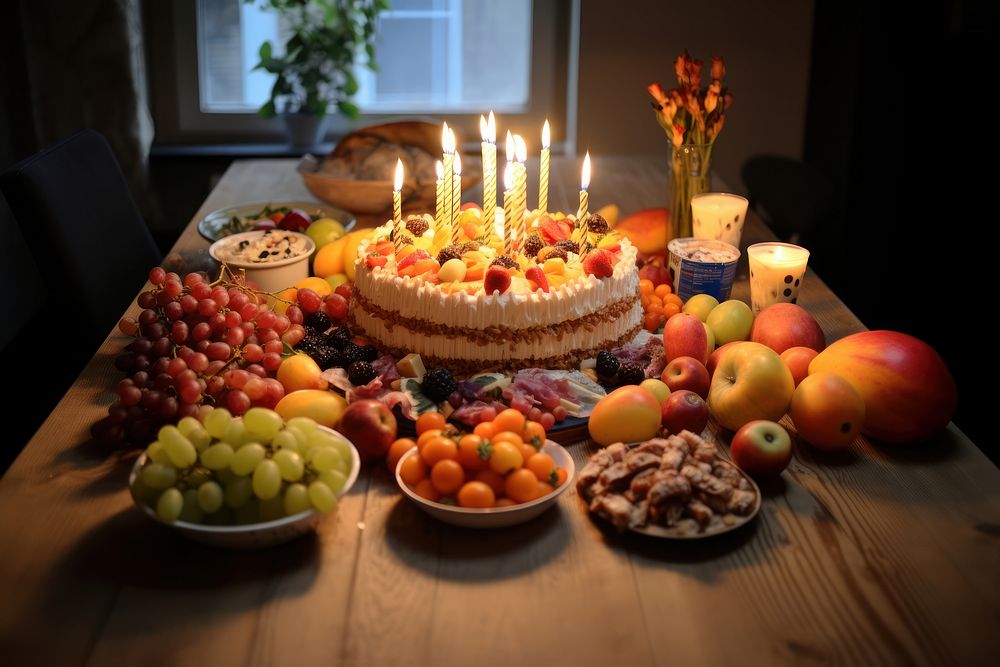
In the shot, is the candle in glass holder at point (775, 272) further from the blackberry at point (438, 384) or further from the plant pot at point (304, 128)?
the plant pot at point (304, 128)

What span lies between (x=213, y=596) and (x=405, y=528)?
28cm

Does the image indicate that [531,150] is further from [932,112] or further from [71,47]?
[71,47]

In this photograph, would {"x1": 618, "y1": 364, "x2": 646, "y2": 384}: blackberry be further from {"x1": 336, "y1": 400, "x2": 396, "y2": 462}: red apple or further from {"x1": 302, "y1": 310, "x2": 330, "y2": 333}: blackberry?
{"x1": 302, "y1": 310, "x2": 330, "y2": 333}: blackberry

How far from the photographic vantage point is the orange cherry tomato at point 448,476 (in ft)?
4.52

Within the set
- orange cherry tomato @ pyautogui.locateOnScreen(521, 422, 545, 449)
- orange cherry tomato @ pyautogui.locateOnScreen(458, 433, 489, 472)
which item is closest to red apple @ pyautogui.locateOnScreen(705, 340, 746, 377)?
orange cherry tomato @ pyautogui.locateOnScreen(521, 422, 545, 449)

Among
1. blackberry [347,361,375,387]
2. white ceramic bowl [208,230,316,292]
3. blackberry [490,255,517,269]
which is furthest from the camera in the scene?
white ceramic bowl [208,230,316,292]

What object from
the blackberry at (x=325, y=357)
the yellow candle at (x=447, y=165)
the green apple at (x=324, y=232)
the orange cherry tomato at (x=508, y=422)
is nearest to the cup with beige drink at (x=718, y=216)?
the yellow candle at (x=447, y=165)

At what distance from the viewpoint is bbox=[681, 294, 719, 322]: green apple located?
6.80 ft

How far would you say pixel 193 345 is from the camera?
1727 mm

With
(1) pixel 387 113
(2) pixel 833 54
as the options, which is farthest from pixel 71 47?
(2) pixel 833 54

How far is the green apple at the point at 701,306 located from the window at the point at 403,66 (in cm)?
274

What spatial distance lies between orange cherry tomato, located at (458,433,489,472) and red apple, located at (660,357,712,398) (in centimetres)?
51

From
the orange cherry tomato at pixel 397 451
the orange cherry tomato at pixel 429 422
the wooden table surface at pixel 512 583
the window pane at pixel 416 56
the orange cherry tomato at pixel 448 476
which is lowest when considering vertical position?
the wooden table surface at pixel 512 583

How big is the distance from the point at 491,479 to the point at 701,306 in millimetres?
860
